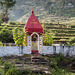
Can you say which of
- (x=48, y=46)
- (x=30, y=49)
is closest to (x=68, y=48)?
(x=48, y=46)

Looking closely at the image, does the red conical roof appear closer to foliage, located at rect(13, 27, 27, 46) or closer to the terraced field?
foliage, located at rect(13, 27, 27, 46)

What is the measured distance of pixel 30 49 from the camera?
1165 cm

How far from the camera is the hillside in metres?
47.8

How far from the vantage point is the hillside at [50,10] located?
47.8 metres

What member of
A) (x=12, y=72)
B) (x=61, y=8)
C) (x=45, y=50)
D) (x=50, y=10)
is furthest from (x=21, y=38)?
(x=61, y=8)

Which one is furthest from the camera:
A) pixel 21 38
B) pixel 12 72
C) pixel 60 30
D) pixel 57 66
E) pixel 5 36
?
pixel 60 30

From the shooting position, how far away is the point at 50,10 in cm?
5506

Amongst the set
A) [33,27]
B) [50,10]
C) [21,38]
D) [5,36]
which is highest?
[50,10]

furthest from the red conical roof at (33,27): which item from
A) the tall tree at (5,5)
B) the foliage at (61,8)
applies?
the foliage at (61,8)

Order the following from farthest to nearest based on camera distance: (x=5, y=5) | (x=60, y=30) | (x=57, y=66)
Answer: (x=5, y=5)
(x=60, y=30)
(x=57, y=66)

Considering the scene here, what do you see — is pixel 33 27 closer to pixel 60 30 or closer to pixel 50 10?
pixel 60 30

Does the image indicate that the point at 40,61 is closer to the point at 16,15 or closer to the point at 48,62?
the point at 48,62

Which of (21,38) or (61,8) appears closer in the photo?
(21,38)

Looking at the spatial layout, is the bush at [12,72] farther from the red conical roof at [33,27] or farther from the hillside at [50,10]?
the hillside at [50,10]
